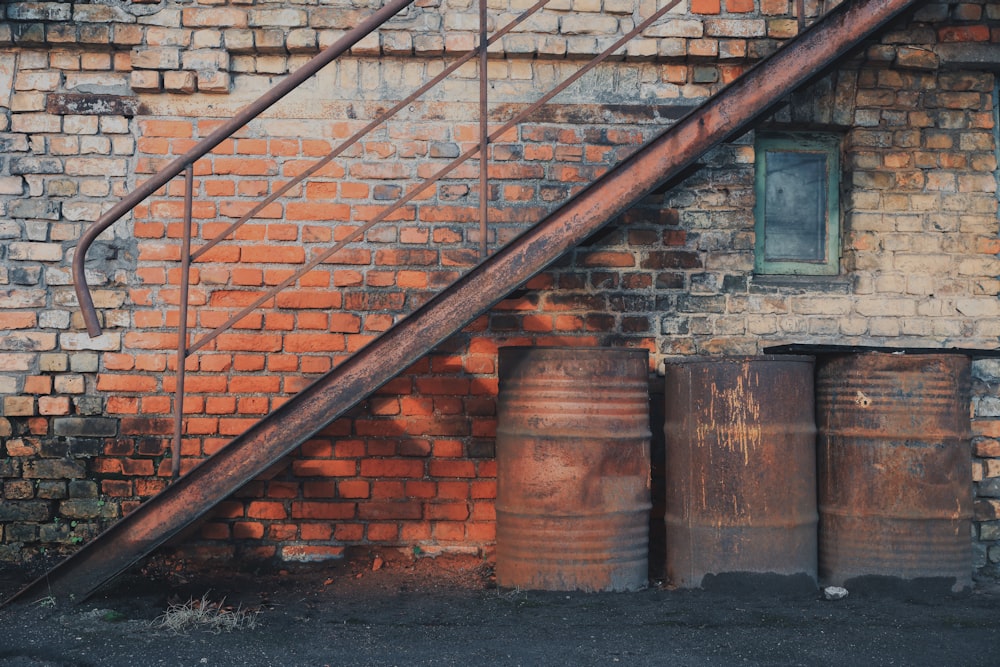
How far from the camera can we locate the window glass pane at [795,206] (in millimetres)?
4074

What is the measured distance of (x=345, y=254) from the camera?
3809 millimetres

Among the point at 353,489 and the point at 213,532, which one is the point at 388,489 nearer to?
the point at 353,489

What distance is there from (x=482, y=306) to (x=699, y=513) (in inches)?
47.1

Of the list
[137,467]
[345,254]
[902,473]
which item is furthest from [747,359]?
[137,467]

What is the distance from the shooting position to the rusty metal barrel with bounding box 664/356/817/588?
327 centimetres

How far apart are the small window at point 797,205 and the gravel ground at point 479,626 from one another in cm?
158

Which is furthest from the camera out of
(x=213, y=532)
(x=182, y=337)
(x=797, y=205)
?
(x=797, y=205)

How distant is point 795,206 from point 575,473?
1810 millimetres

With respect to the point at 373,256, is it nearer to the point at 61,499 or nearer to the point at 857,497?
the point at 61,499

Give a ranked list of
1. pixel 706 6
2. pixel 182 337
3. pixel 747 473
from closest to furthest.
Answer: pixel 182 337
pixel 747 473
pixel 706 6

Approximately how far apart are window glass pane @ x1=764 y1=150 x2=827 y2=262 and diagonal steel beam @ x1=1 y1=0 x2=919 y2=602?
95 cm

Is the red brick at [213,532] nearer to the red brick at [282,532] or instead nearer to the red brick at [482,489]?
the red brick at [282,532]

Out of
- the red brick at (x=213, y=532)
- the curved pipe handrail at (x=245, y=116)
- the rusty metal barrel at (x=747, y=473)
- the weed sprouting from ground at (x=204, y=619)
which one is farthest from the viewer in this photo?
the red brick at (x=213, y=532)

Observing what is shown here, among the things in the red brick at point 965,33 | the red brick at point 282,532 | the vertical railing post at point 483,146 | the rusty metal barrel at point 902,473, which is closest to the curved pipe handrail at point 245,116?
the vertical railing post at point 483,146
